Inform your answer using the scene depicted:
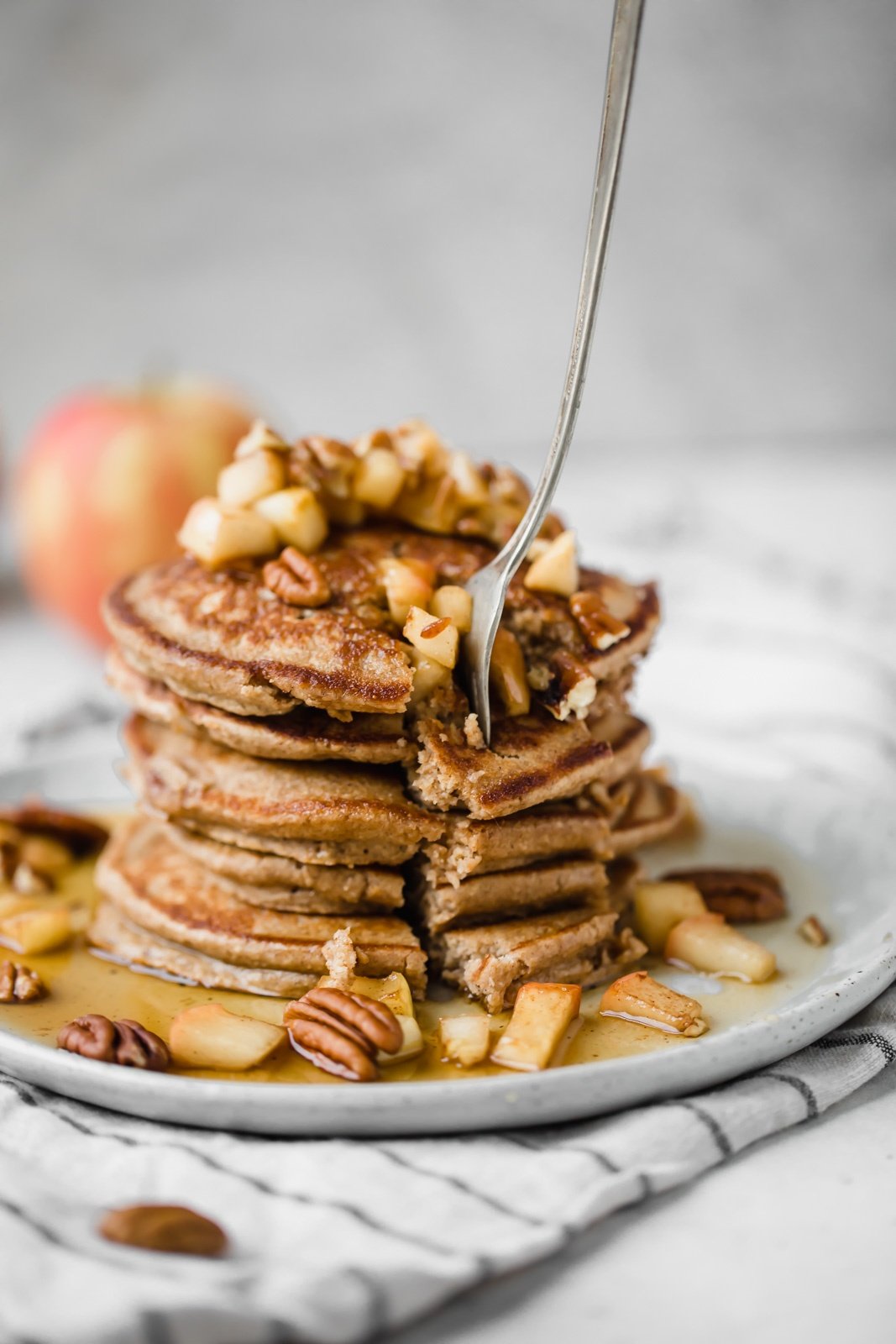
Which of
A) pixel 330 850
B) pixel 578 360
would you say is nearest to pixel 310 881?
pixel 330 850

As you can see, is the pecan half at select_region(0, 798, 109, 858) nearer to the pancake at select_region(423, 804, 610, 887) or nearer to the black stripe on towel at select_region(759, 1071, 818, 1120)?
the pancake at select_region(423, 804, 610, 887)

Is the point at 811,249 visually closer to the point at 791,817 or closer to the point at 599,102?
the point at 599,102

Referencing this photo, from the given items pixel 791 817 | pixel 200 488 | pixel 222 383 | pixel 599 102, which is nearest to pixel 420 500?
pixel 791 817

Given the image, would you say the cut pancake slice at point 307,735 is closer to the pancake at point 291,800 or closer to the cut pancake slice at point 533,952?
the pancake at point 291,800

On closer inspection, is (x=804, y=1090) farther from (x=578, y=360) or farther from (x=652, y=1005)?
(x=578, y=360)

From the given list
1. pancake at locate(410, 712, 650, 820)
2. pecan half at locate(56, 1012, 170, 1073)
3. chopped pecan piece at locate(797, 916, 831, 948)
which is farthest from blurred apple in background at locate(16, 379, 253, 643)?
chopped pecan piece at locate(797, 916, 831, 948)

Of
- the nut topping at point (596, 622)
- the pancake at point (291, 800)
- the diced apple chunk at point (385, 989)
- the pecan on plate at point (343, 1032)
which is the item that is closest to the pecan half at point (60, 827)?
the pancake at point (291, 800)
